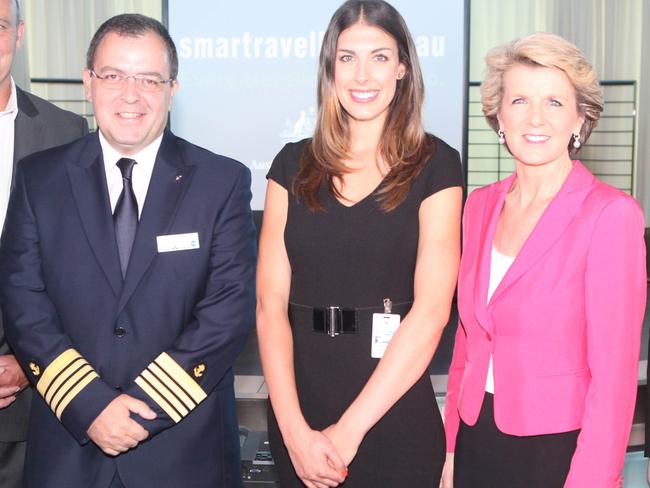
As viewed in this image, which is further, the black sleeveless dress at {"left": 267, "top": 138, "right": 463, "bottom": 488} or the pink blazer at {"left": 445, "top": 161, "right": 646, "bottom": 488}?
the black sleeveless dress at {"left": 267, "top": 138, "right": 463, "bottom": 488}

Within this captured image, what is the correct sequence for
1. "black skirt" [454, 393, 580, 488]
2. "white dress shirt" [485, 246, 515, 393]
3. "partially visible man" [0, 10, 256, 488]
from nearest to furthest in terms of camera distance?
"black skirt" [454, 393, 580, 488] < "white dress shirt" [485, 246, 515, 393] < "partially visible man" [0, 10, 256, 488]

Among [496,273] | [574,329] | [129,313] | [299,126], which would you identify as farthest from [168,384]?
[299,126]

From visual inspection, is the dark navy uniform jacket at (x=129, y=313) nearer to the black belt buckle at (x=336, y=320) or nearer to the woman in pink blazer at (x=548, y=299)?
the black belt buckle at (x=336, y=320)

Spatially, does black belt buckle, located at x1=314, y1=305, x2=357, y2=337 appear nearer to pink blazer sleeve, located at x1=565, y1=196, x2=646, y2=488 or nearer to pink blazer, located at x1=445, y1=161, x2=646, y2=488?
pink blazer, located at x1=445, y1=161, x2=646, y2=488

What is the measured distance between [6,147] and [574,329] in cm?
186

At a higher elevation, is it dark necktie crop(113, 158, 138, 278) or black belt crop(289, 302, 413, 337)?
dark necktie crop(113, 158, 138, 278)

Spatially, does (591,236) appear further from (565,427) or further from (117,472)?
(117,472)

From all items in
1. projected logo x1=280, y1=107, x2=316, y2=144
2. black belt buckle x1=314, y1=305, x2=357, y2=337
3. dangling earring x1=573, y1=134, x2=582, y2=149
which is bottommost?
black belt buckle x1=314, y1=305, x2=357, y2=337

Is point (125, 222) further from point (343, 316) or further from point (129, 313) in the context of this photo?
point (343, 316)

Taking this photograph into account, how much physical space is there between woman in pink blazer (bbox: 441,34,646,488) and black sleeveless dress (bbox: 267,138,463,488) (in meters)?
0.11

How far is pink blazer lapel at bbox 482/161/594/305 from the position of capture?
1960mm

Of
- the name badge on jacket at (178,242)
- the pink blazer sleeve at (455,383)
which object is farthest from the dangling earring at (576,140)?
the name badge on jacket at (178,242)

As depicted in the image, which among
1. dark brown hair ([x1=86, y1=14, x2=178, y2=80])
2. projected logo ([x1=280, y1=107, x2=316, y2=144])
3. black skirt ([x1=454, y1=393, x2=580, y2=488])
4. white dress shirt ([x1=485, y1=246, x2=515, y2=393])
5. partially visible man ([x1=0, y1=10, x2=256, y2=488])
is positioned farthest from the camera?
projected logo ([x1=280, y1=107, x2=316, y2=144])

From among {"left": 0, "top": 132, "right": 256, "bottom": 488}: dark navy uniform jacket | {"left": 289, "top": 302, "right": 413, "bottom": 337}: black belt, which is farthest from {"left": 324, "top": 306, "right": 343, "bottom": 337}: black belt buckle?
{"left": 0, "top": 132, "right": 256, "bottom": 488}: dark navy uniform jacket
